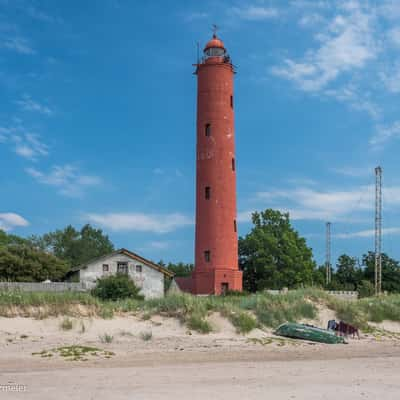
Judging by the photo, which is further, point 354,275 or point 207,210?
point 354,275

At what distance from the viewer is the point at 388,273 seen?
6003cm

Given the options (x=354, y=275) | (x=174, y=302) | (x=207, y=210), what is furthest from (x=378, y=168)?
(x=174, y=302)

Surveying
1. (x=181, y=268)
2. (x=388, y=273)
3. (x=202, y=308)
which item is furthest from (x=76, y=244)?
(x=202, y=308)

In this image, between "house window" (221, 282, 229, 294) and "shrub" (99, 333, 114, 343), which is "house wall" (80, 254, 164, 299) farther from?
"shrub" (99, 333, 114, 343)

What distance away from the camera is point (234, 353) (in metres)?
17.7

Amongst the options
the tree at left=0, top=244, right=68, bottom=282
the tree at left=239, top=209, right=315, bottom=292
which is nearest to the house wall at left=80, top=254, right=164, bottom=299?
the tree at left=0, top=244, right=68, bottom=282

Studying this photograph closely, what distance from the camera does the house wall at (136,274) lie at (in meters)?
43.0

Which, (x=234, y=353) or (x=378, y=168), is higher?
(x=378, y=168)

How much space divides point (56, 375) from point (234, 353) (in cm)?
635

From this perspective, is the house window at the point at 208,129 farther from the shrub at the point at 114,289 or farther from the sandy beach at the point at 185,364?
the sandy beach at the point at 185,364

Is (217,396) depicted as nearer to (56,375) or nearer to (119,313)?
(56,375)

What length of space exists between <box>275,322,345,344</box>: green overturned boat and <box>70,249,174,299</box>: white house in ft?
76.0

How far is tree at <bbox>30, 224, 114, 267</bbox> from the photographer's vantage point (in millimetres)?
76875

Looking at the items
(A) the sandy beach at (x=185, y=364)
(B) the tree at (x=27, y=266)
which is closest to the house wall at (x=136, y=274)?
(B) the tree at (x=27, y=266)
